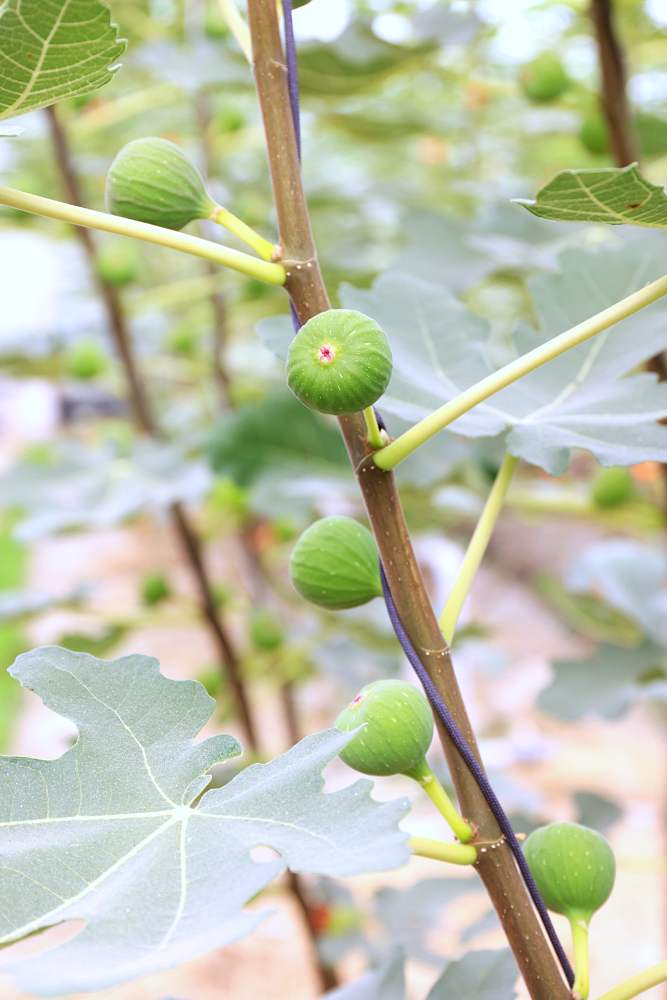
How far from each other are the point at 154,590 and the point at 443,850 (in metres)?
1.11

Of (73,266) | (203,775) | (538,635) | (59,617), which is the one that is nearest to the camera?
(203,775)

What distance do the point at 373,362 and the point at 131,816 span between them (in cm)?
21

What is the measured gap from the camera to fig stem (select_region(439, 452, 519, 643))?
48 centimetres

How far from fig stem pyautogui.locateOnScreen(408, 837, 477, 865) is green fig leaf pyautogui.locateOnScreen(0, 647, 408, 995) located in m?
0.06

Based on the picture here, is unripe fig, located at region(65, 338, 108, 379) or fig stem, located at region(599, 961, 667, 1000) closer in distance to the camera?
fig stem, located at region(599, 961, 667, 1000)

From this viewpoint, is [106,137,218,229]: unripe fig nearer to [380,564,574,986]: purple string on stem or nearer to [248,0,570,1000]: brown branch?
[248,0,570,1000]: brown branch

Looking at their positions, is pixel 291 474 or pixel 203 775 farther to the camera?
pixel 291 474

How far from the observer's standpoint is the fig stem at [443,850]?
42 cm

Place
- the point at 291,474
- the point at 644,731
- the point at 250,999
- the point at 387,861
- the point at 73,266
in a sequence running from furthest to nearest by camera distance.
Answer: the point at 644,731 → the point at 73,266 → the point at 250,999 → the point at 291,474 → the point at 387,861

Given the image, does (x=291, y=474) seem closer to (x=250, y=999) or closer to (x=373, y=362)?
(x=373, y=362)

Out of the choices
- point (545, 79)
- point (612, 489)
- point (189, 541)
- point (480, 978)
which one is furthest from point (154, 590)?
point (480, 978)

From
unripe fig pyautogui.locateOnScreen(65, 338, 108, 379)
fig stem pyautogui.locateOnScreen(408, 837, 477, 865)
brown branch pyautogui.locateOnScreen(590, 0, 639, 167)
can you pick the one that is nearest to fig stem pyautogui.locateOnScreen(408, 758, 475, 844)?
fig stem pyautogui.locateOnScreen(408, 837, 477, 865)

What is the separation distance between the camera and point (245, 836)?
1.26 ft

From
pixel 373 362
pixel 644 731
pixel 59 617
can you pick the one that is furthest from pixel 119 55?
pixel 59 617
